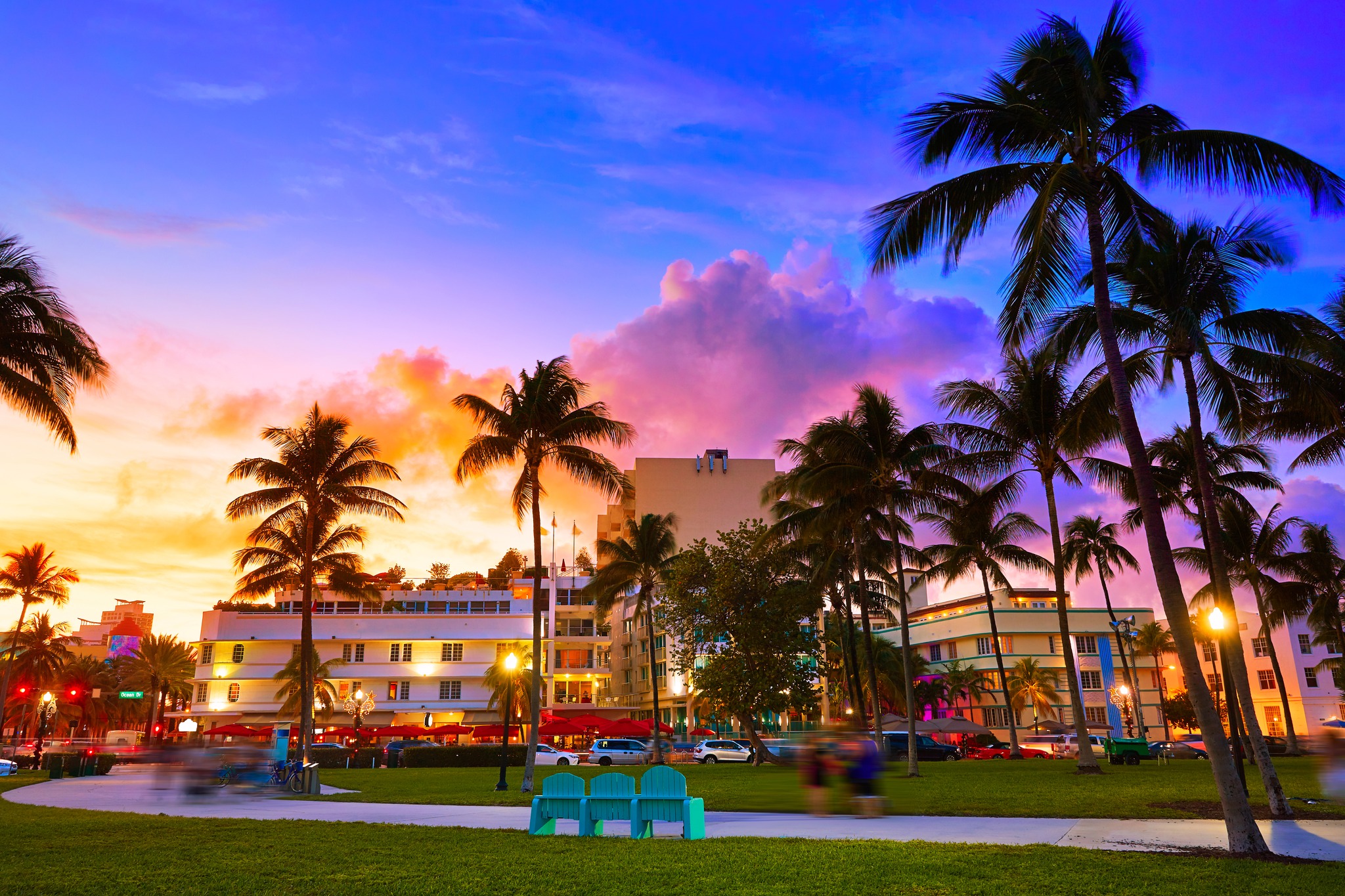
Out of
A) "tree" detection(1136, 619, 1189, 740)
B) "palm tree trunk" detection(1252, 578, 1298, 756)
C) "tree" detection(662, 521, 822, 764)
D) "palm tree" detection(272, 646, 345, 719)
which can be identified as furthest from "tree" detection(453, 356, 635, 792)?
"tree" detection(1136, 619, 1189, 740)

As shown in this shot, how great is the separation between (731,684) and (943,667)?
43.3 meters

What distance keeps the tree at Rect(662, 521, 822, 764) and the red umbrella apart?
13.3 metres

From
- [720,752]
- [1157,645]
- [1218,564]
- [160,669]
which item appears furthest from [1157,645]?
[160,669]

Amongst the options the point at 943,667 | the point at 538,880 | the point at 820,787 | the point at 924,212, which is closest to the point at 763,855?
the point at 820,787

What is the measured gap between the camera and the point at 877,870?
9.90 meters

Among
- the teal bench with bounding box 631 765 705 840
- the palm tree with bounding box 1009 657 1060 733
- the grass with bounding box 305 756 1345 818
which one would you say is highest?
the palm tree with bounding box 1009 657 1060 733

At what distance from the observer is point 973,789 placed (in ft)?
74.3

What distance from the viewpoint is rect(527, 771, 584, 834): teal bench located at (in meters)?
13.7

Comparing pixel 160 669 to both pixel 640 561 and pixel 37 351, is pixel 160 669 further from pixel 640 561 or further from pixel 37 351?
pixel 37 351

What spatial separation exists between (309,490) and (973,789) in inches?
980

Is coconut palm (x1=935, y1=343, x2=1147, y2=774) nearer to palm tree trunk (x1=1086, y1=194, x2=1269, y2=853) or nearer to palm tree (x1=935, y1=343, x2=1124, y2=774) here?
palm tree (x1=935, y1=343, x2=1124, y2=774)

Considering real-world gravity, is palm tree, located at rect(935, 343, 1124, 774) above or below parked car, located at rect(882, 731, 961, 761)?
above

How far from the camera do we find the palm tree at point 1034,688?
68938mm

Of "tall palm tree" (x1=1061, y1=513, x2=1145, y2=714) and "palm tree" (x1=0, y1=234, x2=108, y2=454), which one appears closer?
"palm tree" (x1=0, y1=234, x2=108, y2=454)
